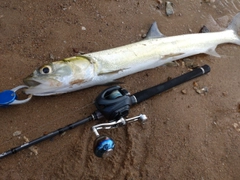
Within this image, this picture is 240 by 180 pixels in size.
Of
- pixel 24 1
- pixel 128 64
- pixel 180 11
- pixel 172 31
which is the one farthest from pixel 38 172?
pixel 180 11

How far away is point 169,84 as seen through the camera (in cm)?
342

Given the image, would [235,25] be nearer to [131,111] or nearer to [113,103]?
[131,111]

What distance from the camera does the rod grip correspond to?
3.20 meters

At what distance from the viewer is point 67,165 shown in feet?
9.41

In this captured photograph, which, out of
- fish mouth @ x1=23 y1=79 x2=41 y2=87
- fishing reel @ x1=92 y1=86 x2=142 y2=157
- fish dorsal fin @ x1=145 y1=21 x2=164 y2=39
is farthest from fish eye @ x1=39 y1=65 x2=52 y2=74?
fish dorsal fin @ x1=145 y1=21 x2=164 y2=39

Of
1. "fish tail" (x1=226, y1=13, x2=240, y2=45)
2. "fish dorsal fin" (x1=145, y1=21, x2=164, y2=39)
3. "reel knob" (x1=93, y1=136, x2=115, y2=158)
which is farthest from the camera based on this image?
"fish tail" (x1=226, y1=13, x2=240, y2=45)

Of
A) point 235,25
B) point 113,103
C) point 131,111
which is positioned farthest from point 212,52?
point 113,103

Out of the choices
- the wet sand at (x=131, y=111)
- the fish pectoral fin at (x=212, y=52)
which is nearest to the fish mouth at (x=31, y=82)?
the wet sand at (x=131, y=111)

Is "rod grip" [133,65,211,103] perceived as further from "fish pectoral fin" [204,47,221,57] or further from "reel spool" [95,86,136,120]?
"fish pectoral fin" [204,47,221,57]

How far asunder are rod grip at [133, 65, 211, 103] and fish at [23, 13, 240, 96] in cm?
33

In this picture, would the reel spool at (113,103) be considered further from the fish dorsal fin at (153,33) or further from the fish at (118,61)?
the fish dorsal fin at (153,33)

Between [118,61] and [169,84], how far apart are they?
2.18 ft

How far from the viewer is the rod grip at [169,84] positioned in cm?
320

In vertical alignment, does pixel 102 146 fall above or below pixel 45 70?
below
